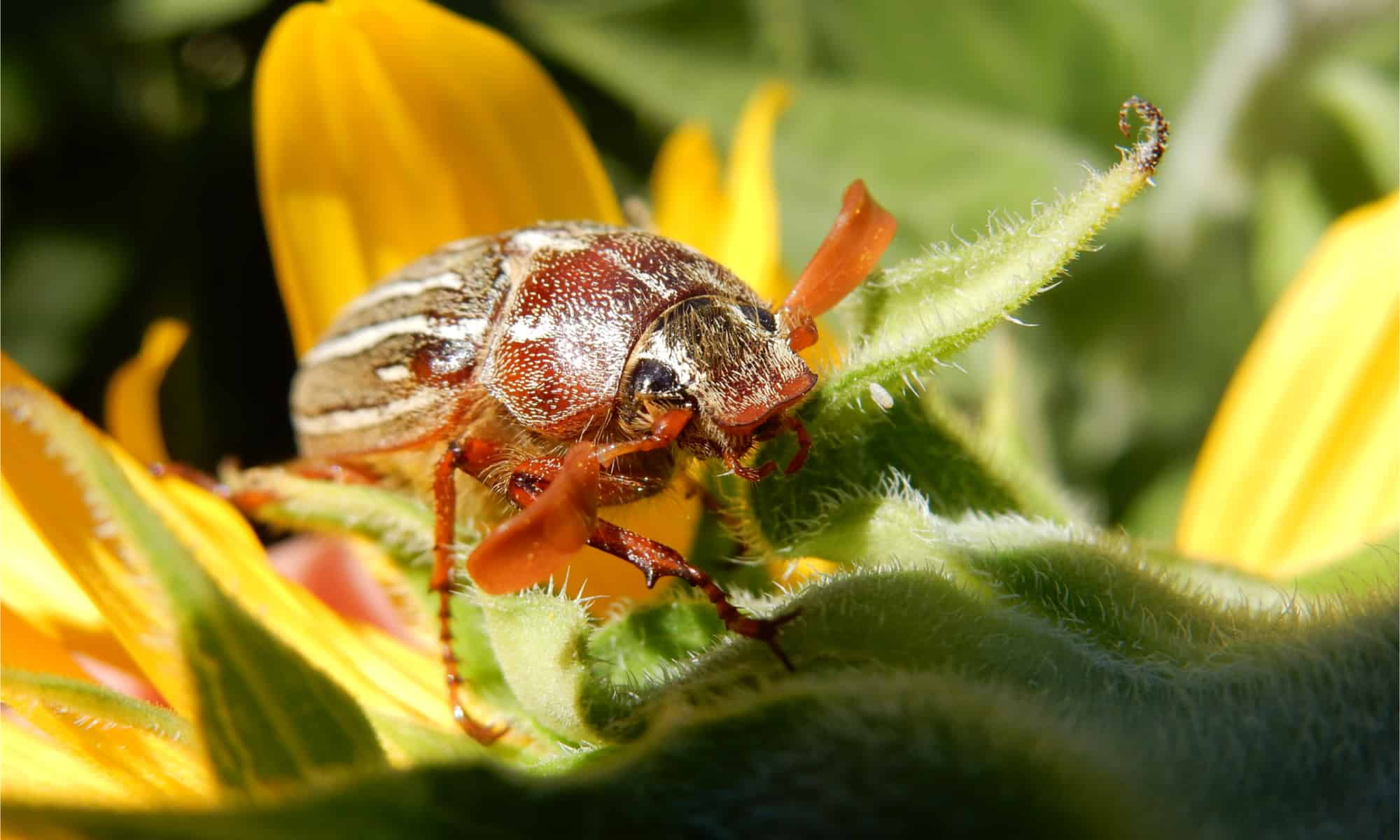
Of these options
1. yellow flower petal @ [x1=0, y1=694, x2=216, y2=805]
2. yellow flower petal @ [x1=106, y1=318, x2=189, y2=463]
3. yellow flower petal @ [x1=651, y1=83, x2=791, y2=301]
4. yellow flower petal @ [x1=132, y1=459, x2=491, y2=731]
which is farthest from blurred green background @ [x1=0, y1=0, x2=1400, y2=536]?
yellow flower petal @ [x1=0, y1=694, x2=216, y2=805]

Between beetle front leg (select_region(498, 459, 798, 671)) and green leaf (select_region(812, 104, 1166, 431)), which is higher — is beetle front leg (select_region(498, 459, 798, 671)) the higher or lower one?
the lower one

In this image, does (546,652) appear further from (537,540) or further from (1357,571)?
(1357,571)

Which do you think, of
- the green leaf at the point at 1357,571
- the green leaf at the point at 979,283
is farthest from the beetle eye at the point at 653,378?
the green leaf at the point at 1357,571

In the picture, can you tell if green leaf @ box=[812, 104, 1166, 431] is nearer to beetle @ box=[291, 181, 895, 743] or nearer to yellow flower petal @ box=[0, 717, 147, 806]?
beetle @ box=[291, 181, 895, 743]

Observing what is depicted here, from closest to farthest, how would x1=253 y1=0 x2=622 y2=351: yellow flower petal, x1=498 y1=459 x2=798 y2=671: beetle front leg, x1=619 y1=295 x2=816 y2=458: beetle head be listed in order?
x1=498 y1=459 x2=798 y2=671: beetle front leg < x1=619 y1=295 x2=816 y2=458: beetle head < x1=253 y1=0 x2=622 y2=351: yellow flower petal

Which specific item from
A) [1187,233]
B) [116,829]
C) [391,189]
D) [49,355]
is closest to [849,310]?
[116,829]

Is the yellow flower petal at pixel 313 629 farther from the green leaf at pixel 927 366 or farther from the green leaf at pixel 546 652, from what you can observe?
the green leaf at pixel 927 366
